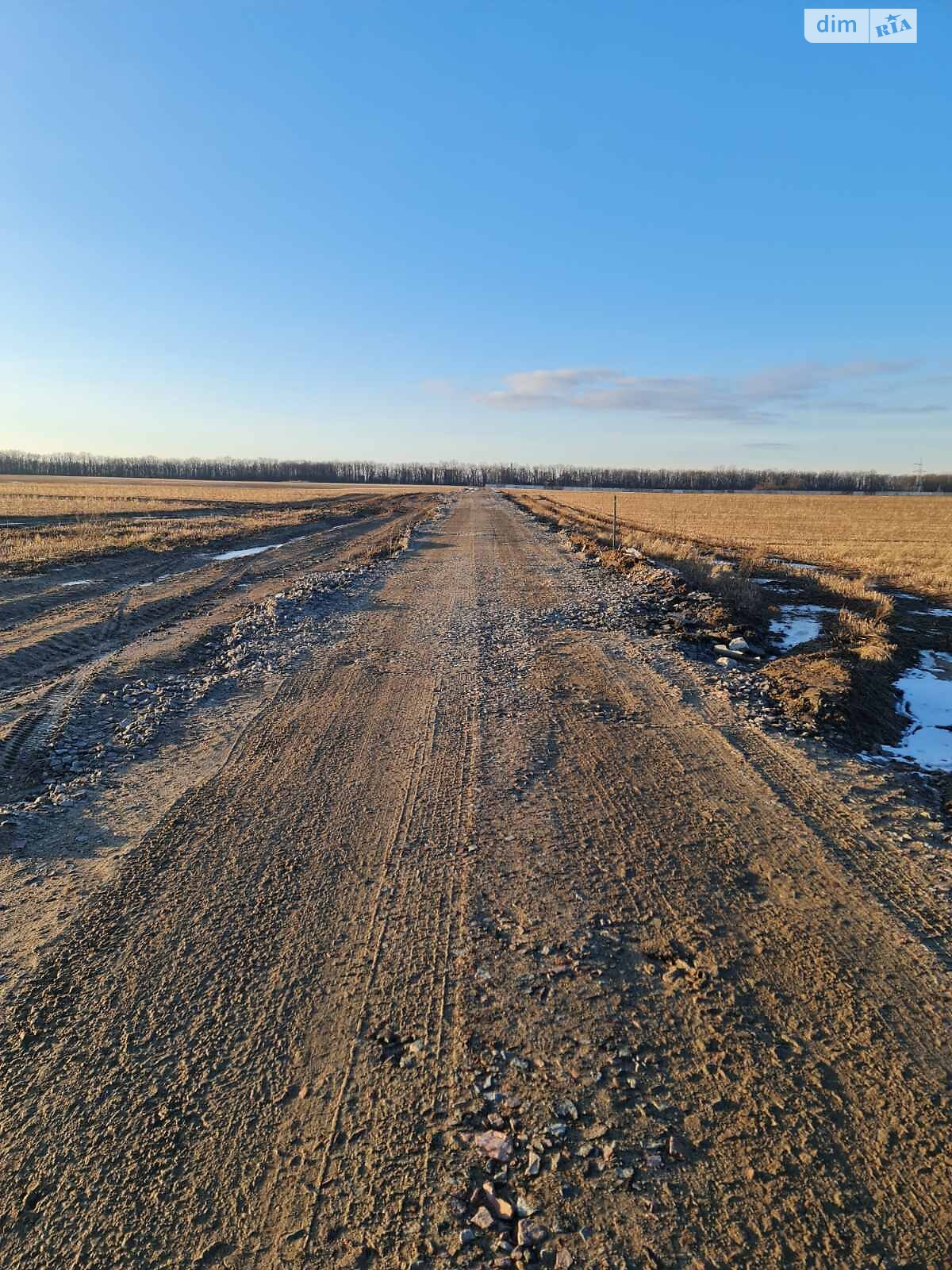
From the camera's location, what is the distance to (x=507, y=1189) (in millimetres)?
2117

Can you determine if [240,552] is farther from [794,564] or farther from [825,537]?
[825,537]

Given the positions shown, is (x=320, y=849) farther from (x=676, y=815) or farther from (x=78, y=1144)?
(x=676, y=815)

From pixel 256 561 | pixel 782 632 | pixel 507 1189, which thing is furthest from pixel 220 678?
pixel 256 561

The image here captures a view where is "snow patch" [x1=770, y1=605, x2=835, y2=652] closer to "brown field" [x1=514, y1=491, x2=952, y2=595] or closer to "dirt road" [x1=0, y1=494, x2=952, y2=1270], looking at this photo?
"brown field" [x1=514, y1=491, x2=952, y2=595]

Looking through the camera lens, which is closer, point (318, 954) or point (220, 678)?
point (318, 954)

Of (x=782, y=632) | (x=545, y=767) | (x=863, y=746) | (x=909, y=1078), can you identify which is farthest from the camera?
(x=782, y=632)

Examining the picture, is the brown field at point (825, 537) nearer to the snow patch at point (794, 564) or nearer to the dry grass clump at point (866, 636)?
the snow patch at point (794, 564)

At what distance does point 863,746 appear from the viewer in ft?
18.9

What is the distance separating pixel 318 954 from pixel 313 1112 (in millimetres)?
841

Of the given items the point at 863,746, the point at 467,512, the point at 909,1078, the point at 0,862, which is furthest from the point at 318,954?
the point at 467,512

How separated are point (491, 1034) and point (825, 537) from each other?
31.9 metres

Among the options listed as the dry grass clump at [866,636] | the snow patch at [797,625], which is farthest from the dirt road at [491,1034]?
the snow patch at [797,625]

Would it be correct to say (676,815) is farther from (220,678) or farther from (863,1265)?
(220,678)

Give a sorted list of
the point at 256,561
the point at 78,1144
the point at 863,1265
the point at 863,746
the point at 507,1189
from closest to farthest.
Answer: the point at 863,1265
the point at 507,1189
the point at 78,1144
the point at 863,746
the point at 256,561
